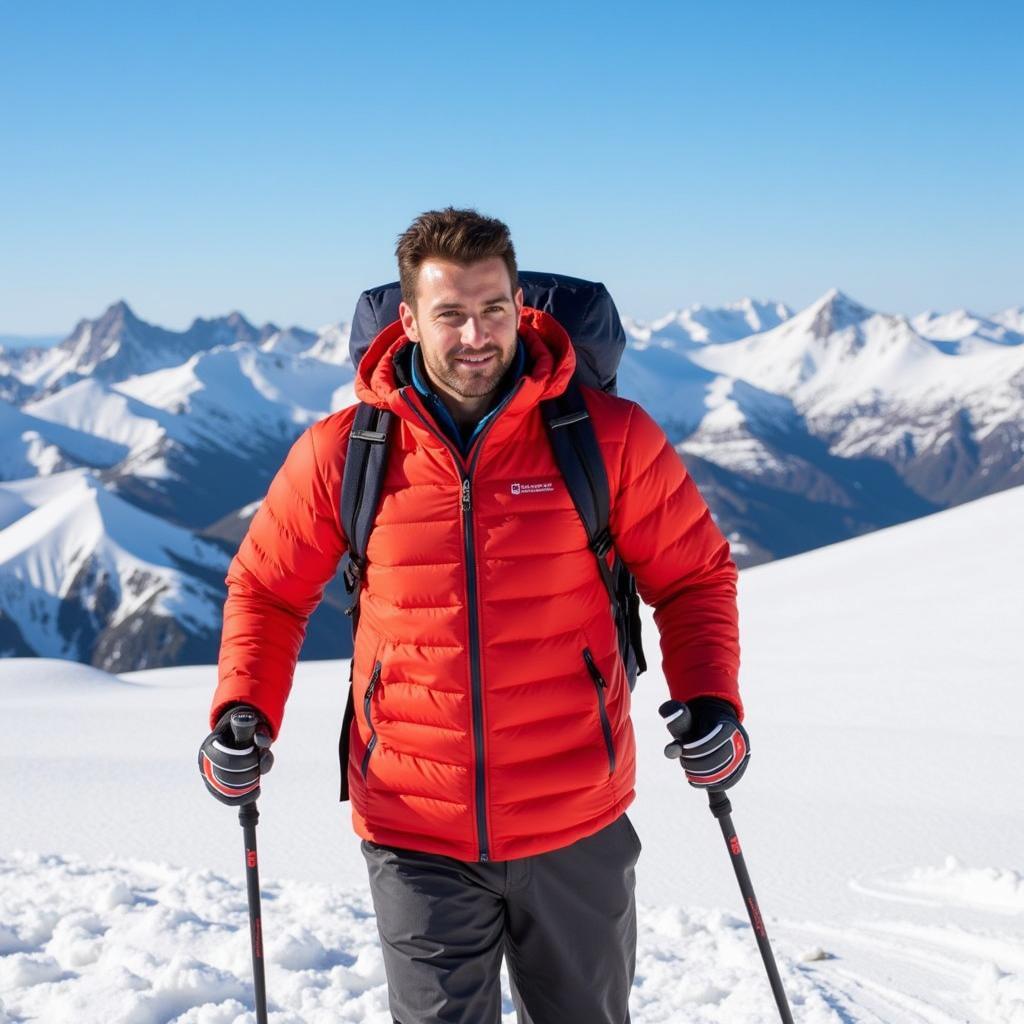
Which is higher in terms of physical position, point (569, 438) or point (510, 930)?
point (569, 438)

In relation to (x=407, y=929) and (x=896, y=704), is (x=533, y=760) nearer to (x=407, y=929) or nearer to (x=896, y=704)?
(x=407, y=929)

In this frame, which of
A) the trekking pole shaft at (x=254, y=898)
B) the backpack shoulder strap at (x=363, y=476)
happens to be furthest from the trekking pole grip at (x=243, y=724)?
the backpack shoulder strap at (x=363, y=476)

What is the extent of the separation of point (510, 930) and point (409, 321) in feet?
6.24

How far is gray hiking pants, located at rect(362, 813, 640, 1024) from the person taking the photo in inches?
129

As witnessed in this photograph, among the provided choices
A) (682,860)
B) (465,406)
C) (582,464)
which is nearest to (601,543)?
(582,464)

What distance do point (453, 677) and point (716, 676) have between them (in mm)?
838

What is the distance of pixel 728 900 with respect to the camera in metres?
6.22

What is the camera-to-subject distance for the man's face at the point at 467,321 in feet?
10.8

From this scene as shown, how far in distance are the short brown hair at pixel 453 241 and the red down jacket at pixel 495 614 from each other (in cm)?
31

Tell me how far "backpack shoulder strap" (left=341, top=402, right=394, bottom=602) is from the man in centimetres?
5

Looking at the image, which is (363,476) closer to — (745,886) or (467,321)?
(467,321)

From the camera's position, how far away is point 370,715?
3.45 metres

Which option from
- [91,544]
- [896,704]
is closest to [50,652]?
[91,544]

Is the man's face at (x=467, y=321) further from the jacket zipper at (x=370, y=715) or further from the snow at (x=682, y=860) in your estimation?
the snow at (x=682, y=860)
